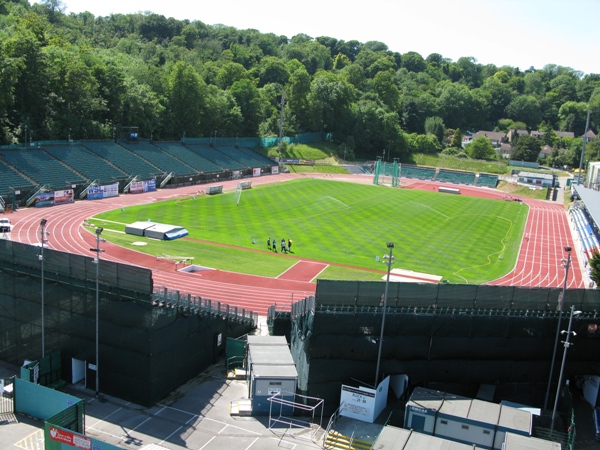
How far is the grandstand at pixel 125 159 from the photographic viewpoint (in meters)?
80.4

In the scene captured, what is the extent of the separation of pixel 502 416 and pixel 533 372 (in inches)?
210

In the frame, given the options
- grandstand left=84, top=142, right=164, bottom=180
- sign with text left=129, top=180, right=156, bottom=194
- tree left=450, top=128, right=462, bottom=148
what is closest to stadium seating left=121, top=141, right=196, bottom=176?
grandstand left=84, top=142, right=164, bottom=180

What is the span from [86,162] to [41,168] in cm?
826

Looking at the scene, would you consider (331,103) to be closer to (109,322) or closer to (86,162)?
(86,162)

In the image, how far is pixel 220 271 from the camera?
4400 centimetres

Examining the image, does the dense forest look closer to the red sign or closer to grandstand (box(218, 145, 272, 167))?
grandstand (box(218, 145, 272, 167))

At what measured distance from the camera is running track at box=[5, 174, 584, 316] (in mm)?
39625

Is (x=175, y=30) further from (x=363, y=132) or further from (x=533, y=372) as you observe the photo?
(x=533, y=372)

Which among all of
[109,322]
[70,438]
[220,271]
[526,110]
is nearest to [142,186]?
[220,271]

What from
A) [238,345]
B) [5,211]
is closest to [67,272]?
[238,345]

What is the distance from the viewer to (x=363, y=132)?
14500cm

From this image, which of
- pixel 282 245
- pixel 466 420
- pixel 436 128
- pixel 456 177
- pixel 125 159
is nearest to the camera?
pixel 466 420

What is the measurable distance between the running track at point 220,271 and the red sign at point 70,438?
17.7m

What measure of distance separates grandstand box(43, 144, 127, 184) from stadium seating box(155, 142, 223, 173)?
16914mm
